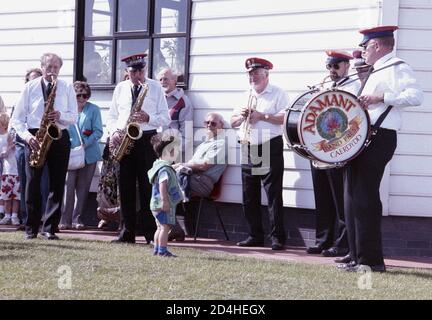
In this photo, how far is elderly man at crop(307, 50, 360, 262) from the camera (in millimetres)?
9688

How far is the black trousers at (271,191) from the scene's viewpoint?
10.5 meters

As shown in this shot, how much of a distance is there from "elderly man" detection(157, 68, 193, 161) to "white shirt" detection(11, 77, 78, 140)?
1400 millimetres

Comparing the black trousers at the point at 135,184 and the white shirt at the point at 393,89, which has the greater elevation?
the white shirt at the point at 393,89

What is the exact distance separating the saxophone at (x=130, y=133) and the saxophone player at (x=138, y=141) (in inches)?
0.5

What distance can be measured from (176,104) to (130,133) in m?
1.57

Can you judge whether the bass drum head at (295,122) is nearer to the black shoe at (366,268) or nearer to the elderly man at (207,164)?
the black shoe at (366,268)

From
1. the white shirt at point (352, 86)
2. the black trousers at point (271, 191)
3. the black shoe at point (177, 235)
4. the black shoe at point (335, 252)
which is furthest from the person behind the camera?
the black shoe at point (177, 235)

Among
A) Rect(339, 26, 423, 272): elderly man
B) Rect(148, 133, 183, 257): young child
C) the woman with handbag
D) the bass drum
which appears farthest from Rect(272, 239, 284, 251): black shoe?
the woman with handbag

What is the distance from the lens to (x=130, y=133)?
32.7ft

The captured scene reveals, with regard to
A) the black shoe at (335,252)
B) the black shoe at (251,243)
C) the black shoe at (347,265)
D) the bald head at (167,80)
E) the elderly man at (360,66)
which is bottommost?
the black shoe at (251,243)

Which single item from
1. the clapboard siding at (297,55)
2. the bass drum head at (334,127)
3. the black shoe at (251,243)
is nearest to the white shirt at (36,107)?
the clapboard siding at (297,55)
